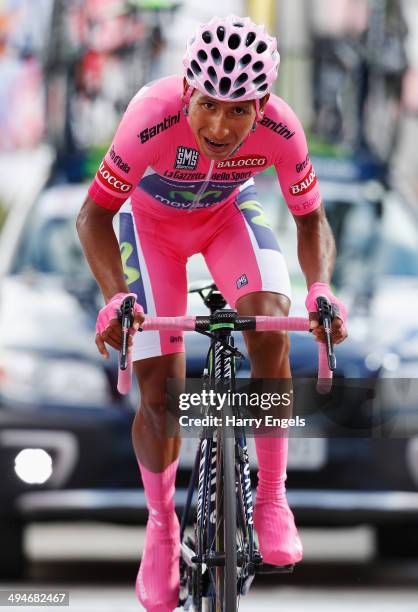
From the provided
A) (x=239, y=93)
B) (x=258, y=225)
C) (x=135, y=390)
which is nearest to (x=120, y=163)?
(x=239, y=93)

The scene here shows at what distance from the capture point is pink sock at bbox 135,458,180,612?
5.47 m

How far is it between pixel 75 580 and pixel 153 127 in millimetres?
2848

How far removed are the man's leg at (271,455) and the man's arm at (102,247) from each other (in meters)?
0.54

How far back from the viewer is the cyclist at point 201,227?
498cm

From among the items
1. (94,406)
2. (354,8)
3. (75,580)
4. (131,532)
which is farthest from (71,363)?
(354,8)

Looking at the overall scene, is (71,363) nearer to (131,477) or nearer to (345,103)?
(131,477)

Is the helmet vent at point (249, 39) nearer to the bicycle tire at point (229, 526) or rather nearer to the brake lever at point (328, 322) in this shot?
the brake lever at point (328, 322)

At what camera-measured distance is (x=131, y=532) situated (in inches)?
382

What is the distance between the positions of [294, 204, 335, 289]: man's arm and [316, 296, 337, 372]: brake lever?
0.45 metres

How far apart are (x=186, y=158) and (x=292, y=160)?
374mm

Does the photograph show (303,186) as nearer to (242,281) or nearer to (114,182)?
(242,281)

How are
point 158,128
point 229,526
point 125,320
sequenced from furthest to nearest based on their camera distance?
point 158,128 < point 229,526 < point 125,320

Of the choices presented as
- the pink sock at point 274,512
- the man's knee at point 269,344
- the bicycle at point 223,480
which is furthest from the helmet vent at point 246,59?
the pink sock at point 274,512

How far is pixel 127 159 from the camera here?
203 inches
